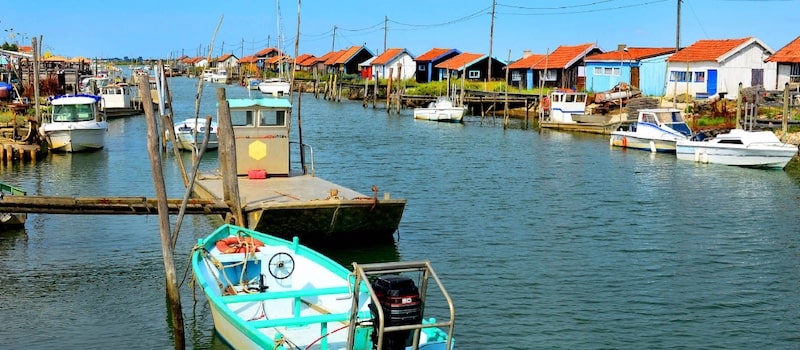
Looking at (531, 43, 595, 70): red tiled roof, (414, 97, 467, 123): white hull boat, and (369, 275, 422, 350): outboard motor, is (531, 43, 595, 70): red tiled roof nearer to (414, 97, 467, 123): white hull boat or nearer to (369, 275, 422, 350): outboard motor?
(414, 97, 467, 123): white hull boat

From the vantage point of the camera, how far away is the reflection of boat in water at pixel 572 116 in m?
55.0

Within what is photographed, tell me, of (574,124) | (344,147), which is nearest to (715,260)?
(344,147)

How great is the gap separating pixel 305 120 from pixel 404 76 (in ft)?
100

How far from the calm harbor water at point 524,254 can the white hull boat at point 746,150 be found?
0.62 meters

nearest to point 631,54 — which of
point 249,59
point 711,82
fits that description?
point 711,82

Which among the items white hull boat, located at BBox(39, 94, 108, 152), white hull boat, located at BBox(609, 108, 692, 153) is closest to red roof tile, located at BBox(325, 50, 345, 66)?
white hull boat, located at BBox(609, 108, 692, 153)

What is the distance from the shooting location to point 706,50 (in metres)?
59.1

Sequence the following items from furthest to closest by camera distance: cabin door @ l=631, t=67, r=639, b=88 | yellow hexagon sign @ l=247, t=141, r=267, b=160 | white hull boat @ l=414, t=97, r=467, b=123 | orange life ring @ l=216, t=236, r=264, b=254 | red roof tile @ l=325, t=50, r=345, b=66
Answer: red roof tile @ l=325, t=50, r=345, b=66 → cabin door @ l=631, t=67, r=639, b=88 → white hull boat @ l=414, t=97, r=467, b=123 → yellow hexagon sign @ l=247, t=141, r=267, b=160 → orange life ring @ l=216, t=236, r=264, b=254

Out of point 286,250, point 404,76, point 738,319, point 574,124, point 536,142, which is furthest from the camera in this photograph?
point 404,76

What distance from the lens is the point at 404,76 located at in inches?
3723

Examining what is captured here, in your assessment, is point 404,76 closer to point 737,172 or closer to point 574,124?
point 574,124

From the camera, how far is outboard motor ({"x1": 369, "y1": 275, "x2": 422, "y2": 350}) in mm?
10180

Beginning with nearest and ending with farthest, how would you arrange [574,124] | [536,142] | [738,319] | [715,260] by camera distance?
1. [738,319]
2. [715,260]
3. [536,142]
4. [574,124]

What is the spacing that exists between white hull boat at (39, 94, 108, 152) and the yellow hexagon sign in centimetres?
1834
